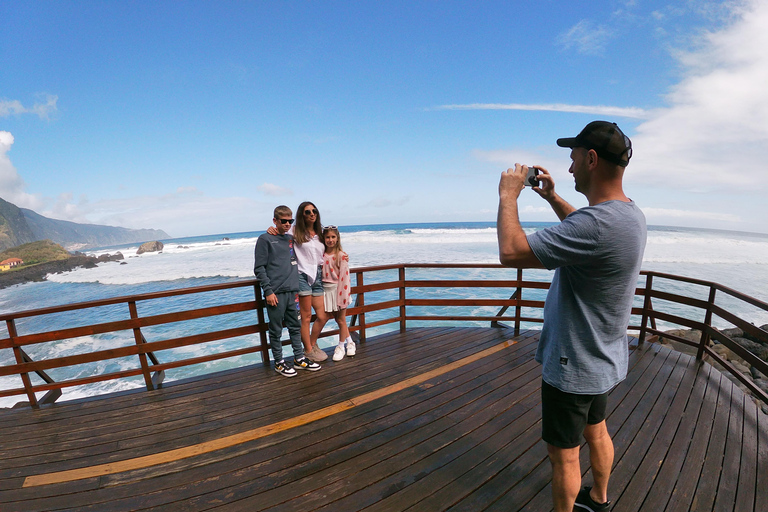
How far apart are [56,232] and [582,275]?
538ft

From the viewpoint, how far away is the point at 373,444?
2.41 m

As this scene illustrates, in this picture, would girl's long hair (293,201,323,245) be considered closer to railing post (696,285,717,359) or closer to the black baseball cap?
the black baseball cap

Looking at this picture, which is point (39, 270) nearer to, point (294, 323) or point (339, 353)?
point (294, 323)

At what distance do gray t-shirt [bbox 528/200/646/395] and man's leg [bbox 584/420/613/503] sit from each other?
39cm

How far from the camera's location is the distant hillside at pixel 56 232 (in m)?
67.1

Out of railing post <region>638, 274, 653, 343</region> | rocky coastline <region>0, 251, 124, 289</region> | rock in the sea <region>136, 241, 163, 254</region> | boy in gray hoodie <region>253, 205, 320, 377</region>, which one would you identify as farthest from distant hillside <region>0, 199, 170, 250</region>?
railing post <region>638, 274, 653, 343</region>

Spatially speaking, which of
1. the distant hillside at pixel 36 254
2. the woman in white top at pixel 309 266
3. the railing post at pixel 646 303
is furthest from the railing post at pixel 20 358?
the distant hillside at pixel 36 254

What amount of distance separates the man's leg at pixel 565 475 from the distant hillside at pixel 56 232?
8693 cm

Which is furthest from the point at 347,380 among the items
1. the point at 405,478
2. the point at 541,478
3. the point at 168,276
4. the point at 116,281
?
the point at 116,281

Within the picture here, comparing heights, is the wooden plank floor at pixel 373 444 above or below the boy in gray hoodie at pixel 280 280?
below

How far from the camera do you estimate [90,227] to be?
134625mm

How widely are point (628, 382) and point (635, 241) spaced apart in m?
3.00

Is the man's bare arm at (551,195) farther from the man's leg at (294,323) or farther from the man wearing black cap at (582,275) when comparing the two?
the man's leg at (294,323)

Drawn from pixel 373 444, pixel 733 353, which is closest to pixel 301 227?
pixel 373 444
